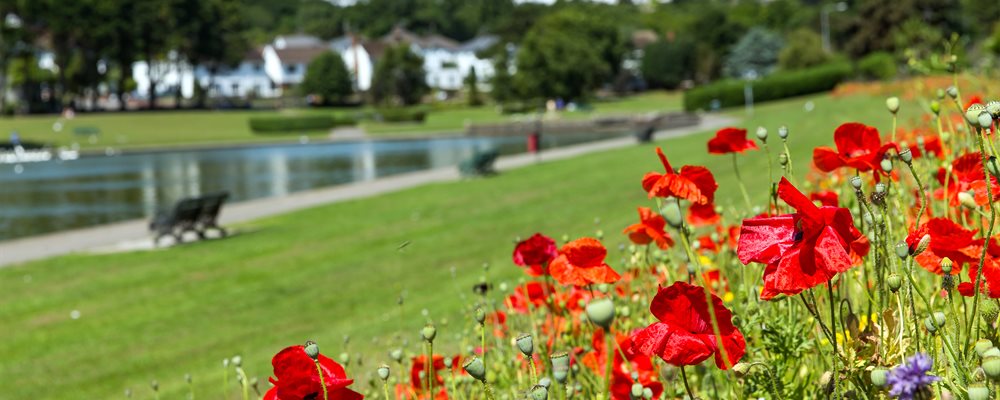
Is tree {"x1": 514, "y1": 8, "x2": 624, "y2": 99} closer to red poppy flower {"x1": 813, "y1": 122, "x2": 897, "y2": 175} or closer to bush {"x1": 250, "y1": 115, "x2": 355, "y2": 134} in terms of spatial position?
bush {"x1": 250, "y1": 115, "x2": 355, "y2": 134}

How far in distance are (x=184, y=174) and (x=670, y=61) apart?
6450cm

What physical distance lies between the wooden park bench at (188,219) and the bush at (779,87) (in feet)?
118

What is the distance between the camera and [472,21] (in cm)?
14850

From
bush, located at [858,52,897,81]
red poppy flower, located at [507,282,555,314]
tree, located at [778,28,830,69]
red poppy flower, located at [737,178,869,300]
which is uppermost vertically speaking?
tree, located at [778,28,830,69]

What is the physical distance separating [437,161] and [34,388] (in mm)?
23429

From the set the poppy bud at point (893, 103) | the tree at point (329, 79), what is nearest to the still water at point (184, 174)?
the poppy bud at point (893, 103)

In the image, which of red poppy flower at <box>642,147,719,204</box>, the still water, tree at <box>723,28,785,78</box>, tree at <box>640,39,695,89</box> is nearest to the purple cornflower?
red poppy flower at <box>642,147,719,204</box>

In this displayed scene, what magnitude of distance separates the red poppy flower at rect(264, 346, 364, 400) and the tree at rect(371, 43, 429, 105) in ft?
251

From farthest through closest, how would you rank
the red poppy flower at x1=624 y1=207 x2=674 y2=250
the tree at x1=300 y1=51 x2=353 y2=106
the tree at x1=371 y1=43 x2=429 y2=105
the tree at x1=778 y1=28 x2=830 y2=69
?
the tree at x1=300 y1=51 x2=353 y2=106
the tree at x1=371 y1=43 x2=429 y2=105
the tree at x1=778 y1=28 x2=830 y2=69
the red poppy flower at x1=624 y1=207 x2=674 y2=250

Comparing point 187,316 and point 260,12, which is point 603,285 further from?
point 260,12

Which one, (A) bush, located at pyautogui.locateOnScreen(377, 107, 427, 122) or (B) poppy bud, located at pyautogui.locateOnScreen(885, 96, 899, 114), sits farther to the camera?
(A) bush, located at pyautogui.locateOnScreen(377, 107, 427, 122)

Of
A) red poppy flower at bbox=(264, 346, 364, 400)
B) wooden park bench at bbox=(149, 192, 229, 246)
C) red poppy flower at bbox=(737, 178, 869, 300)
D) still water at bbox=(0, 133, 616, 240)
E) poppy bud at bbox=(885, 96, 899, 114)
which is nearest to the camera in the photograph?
red poppy flower at bbox=(737, 178, 869, 300)

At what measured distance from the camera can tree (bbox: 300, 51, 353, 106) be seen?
81875mm

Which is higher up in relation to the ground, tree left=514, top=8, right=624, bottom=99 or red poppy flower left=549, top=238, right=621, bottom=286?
tree left=514, top=8, right=624, bottom=99
